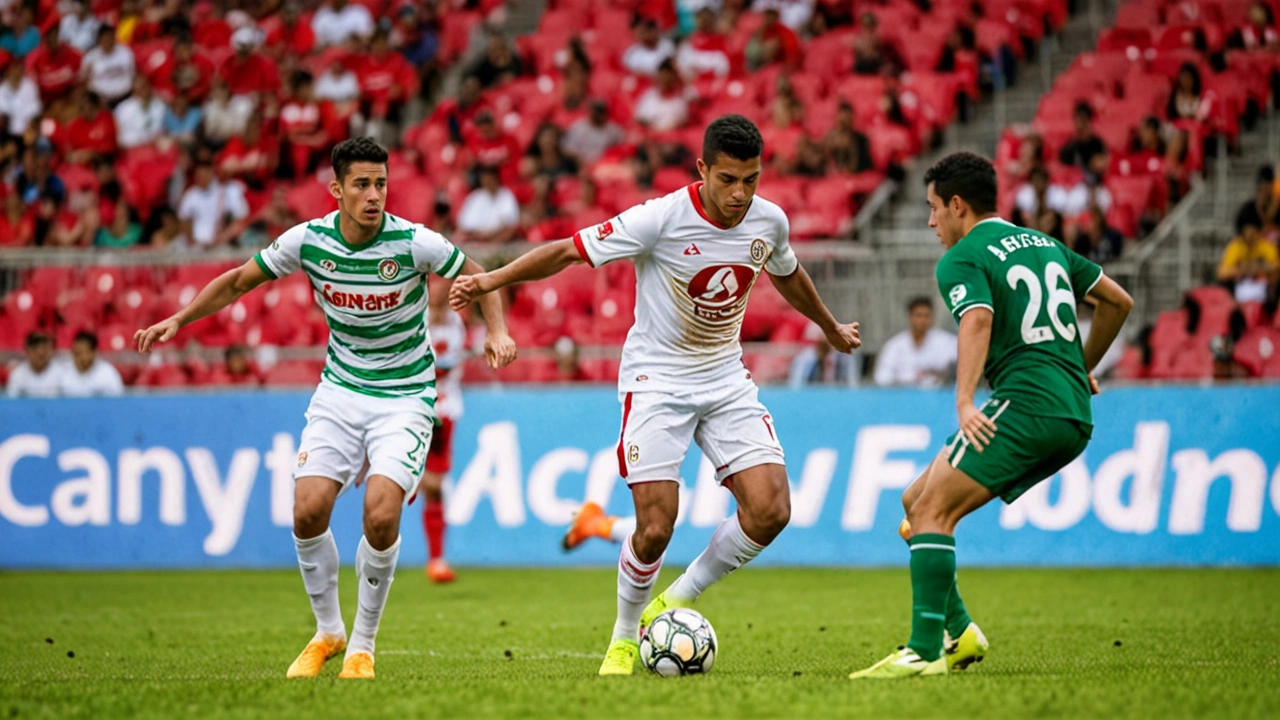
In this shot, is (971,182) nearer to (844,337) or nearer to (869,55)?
(844,337)

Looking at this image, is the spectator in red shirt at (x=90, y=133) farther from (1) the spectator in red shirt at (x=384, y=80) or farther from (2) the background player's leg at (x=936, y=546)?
(2) the background player's leg at (x=936, y=546)

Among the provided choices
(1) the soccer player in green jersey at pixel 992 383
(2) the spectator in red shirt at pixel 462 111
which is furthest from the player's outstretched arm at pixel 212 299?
(2) the spectator in red shirt at pixel 462 111

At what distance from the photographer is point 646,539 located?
7.33 meters

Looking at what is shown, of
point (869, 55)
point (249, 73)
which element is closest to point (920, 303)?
point (869, 55)

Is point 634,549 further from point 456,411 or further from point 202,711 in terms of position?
point 456,411

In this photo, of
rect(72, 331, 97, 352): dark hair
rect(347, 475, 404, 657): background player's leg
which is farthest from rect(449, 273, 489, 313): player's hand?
rect(72, 331, 97, 352): dark hair

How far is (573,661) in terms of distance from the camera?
8.23 metres

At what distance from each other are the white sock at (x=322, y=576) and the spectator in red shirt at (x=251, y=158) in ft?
44.3

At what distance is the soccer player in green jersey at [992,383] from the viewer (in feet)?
21.2

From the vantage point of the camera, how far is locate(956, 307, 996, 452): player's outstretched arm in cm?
632

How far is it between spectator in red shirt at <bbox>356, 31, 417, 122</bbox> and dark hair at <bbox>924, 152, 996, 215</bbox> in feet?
51.4

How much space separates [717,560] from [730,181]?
73.1 inches

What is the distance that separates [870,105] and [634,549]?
518 inches

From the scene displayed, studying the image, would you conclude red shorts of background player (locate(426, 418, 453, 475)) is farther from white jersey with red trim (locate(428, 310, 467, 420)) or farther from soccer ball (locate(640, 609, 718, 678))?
soccer ball (locate(640, 609, 718, 678))
